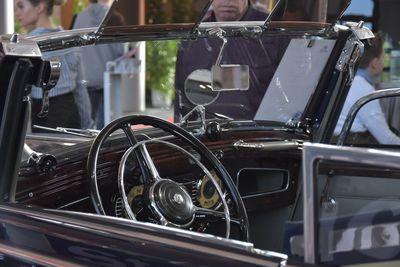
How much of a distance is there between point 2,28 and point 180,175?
4.37m

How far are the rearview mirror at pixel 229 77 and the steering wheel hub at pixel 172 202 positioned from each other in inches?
22.8

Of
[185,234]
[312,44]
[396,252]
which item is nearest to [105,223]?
[185,234]

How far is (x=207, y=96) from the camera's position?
3082mm

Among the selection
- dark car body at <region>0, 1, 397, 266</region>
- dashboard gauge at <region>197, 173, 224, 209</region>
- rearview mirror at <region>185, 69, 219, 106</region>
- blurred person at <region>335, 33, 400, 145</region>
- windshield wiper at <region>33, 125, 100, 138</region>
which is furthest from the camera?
blurred person at <region>335, 33, 400, 145</region>

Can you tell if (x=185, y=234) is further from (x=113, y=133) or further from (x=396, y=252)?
(x=113, y=133)

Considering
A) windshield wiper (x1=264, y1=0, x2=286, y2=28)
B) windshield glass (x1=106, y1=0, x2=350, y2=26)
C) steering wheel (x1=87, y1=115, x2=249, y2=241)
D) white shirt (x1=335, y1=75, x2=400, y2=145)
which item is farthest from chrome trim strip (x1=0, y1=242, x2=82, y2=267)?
white shirt (x1=335, y1=75, x2=400, y2=145)

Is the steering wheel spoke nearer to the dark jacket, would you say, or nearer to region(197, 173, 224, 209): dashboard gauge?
region(197, 173, 224, 209): dashboard gauge

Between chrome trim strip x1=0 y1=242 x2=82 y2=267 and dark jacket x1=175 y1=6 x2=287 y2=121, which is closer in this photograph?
chrome trim strip x1=0 y1=242 x2=82 y2=267

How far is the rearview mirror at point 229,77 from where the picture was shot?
303 cm

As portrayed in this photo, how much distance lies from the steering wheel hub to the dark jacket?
0.66 metres

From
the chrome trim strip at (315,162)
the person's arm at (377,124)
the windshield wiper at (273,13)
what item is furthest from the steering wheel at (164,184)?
the person's arm at (377,124)

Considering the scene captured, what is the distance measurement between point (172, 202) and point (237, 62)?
94 cm

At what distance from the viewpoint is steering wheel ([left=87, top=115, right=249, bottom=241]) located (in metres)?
2.49

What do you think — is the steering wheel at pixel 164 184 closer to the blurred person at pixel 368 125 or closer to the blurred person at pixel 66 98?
the blurred person at pixel 66 98
